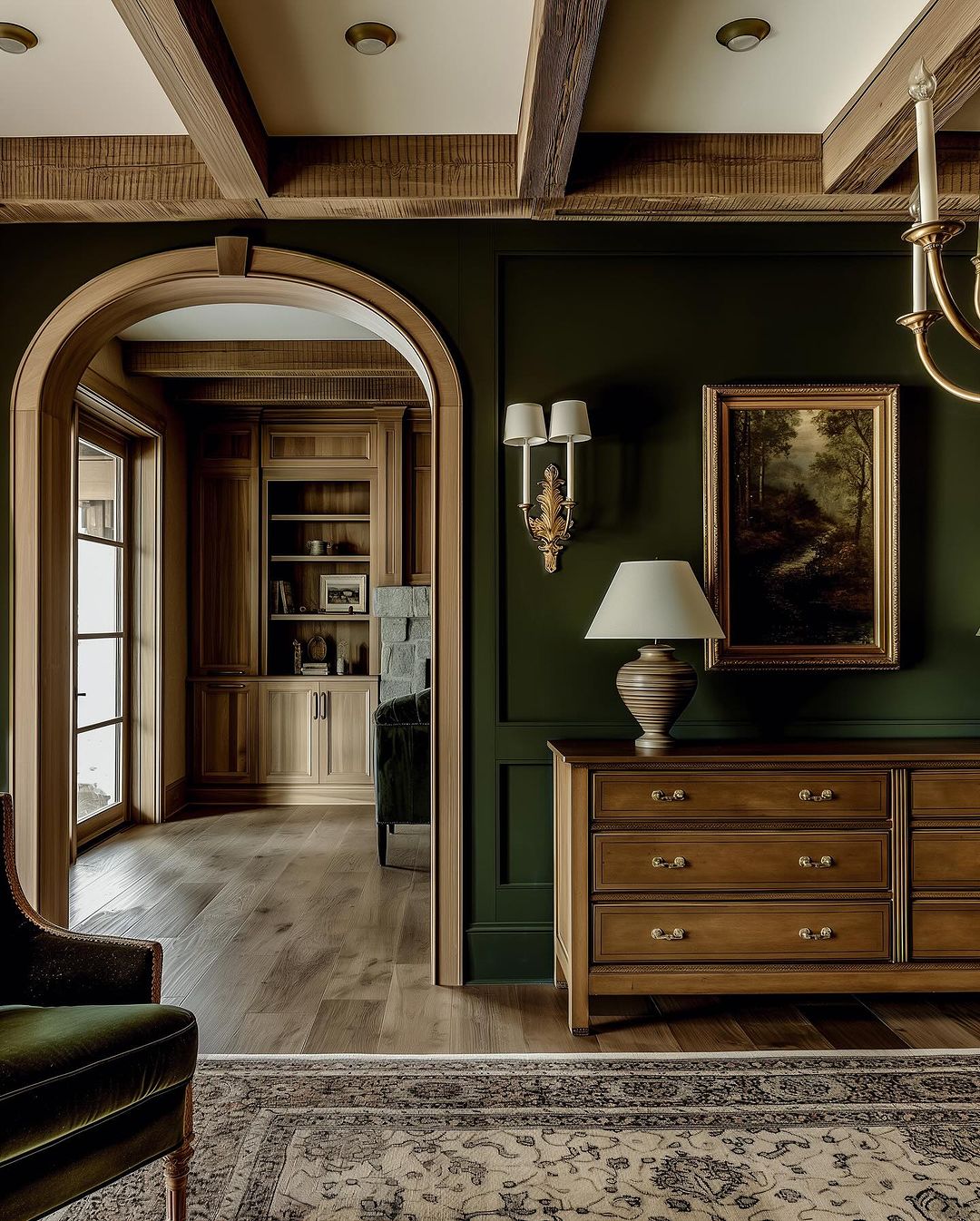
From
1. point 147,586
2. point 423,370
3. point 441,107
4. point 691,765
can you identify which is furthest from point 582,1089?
point 147,586

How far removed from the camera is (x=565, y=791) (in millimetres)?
2881

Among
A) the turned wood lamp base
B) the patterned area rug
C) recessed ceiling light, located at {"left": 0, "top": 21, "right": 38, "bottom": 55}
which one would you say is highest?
recessed ceiling light, located at {"left": 0, "top": 21, "right": 38, "bottom": 55}

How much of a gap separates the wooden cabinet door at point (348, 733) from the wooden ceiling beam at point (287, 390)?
6.36ft

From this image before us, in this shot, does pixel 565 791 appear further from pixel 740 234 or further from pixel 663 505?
pixel 740 234

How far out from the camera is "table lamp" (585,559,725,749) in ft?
9.25

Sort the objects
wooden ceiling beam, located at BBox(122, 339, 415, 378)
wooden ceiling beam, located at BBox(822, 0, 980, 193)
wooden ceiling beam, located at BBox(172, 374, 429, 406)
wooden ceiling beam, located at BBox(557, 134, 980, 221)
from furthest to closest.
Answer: wooden ceiling beam, located at BBox(172, 374, 429, 406), wooden ceiling beam, located at BBox(122, 339, 415, 378), wooden ceiling beam, located at BBox(557, 134, 980, 221), wooden ceiling beam, located at BBox(822, 0, 980, 193)

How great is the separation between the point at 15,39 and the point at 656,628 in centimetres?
241

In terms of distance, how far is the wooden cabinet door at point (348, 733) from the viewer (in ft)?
20.5

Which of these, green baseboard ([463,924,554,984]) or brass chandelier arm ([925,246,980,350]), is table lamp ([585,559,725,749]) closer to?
green baseboard ([463,924,554,984])

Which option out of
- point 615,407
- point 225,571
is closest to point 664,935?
point 615,407

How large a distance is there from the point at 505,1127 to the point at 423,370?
95.6 inches

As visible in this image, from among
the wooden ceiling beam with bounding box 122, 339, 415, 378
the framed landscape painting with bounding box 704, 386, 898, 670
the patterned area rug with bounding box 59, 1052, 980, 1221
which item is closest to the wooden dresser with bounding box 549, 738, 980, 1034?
the patterned area rug with bounding box 59, 1052, 980, 1221

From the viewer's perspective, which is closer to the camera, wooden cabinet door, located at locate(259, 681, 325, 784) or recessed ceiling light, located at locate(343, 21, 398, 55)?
recessed ceiling light, located at locate(343, 21, 398, 55)

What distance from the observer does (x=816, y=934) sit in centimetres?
278
